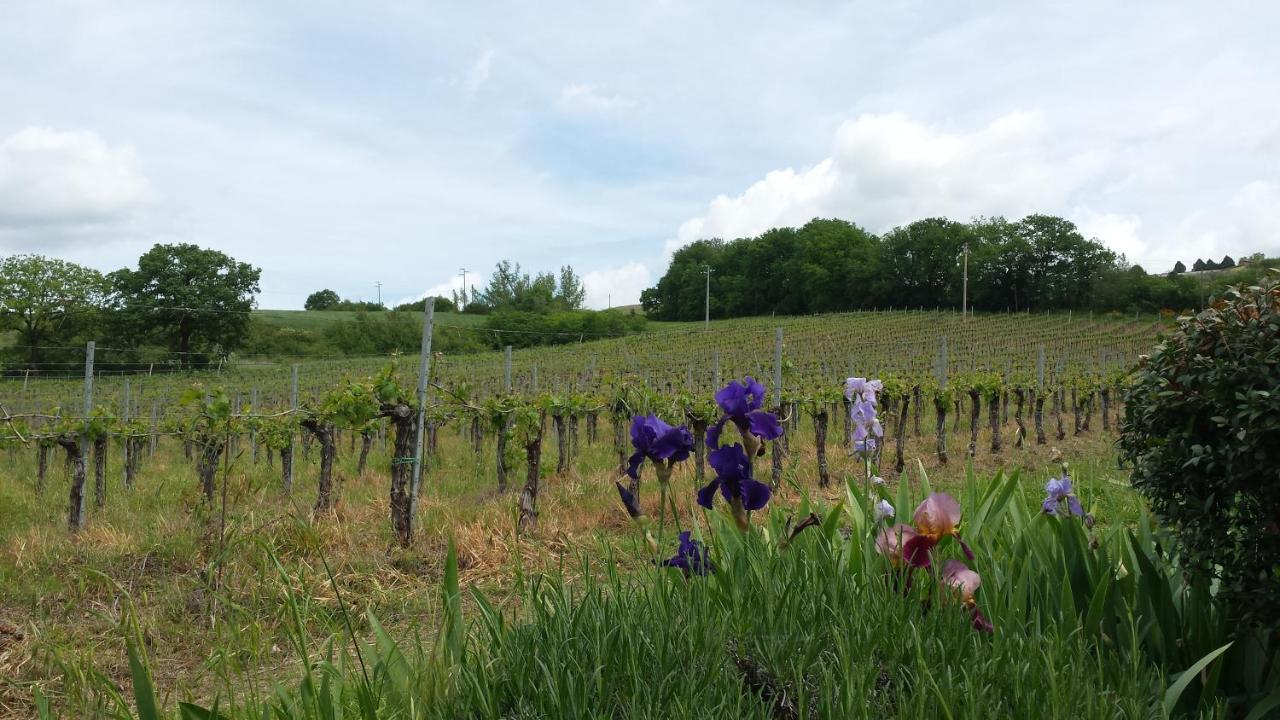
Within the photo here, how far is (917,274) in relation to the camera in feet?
247

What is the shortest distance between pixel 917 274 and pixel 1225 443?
7748 centimetres

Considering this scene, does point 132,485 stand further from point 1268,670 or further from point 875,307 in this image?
point 875,307

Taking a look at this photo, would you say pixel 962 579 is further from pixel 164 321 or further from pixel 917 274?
pixel 917 274

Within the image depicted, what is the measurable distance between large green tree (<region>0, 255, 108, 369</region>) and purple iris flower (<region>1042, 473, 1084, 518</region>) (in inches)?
2137

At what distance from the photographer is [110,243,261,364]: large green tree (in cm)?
4644

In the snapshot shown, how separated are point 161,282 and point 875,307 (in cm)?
6022

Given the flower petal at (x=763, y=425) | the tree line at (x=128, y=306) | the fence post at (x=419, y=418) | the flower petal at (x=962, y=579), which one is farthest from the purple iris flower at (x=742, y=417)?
the tree line at (x=128, y=306)

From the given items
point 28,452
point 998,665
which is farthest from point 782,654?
point 28,452

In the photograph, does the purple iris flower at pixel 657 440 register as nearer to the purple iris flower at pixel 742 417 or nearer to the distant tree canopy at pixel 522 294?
the purple iris flower at pixel 742 417

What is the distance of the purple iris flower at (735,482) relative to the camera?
2.38 m

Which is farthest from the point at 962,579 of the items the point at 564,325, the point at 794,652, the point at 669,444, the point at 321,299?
the point at 321,299

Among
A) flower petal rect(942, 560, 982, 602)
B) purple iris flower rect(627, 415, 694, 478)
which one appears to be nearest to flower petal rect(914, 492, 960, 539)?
flower petal rect(942, 560, 982, 602)

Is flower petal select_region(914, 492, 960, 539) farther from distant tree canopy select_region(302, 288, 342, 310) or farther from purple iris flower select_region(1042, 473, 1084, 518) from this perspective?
distant tree canopy select_region(302, 288, 342, 310)

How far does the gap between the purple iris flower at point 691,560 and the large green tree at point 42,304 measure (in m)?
53.6
